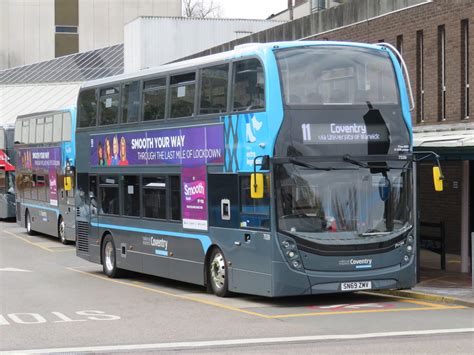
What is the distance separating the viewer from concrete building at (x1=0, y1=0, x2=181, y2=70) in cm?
6962

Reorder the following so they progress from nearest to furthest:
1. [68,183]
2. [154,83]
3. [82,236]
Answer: [154,83], [82,236], [68,183]

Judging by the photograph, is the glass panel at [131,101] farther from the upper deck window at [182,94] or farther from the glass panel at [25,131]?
the glass panel at [25,131]

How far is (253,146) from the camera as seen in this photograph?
567 inches

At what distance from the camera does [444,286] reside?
16453 mm

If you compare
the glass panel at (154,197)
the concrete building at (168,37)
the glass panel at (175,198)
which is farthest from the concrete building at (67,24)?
the glass panel at (175,198)

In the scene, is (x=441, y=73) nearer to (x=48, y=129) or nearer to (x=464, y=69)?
(x=464, y=69)

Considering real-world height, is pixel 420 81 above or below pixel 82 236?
above

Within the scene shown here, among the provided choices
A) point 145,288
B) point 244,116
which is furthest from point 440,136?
point 145,288

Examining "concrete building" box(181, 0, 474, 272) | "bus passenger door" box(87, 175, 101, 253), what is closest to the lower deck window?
"bus passenger door" box(87, 175, 101, 253)

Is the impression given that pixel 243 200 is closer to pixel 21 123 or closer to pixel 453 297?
pixel 453 297

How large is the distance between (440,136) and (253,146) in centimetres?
532

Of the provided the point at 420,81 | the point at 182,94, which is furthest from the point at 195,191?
the point at 420,81

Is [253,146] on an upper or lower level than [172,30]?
lower

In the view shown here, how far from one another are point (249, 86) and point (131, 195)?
5.32 metres
